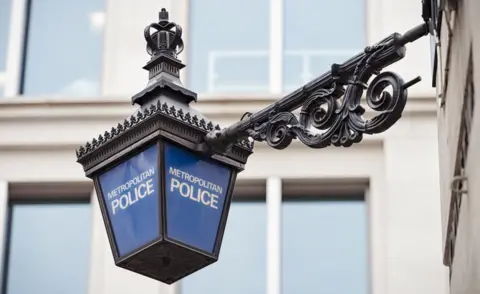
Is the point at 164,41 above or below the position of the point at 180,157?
above

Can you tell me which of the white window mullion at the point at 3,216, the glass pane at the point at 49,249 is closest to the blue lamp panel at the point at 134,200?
the glass pane at the point at 49,249

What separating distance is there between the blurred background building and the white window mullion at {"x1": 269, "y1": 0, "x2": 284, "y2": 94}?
18 mm

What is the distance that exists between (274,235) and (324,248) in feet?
2.11

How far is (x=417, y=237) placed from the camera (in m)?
15.2

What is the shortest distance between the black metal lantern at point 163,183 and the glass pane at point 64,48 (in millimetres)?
9239

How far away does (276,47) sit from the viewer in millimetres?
→ 16672

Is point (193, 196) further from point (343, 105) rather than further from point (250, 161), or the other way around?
point (250, 161)

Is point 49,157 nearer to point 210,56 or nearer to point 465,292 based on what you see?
point 210,56

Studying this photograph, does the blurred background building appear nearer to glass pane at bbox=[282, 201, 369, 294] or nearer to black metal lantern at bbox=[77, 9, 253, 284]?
glass pane at bbox=[282, 201, 369, 294]

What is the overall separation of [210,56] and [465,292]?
9198 millimetres

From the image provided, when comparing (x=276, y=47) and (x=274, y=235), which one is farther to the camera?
(x=276, y=47)

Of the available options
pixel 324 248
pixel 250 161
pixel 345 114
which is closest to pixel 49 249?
pixel 250 161

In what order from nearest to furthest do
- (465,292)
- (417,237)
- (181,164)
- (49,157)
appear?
1. (181,164)
2. (465,292)
3. (417,237)
4. (49,157)

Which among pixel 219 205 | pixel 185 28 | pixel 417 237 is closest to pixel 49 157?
pixel 185 28
